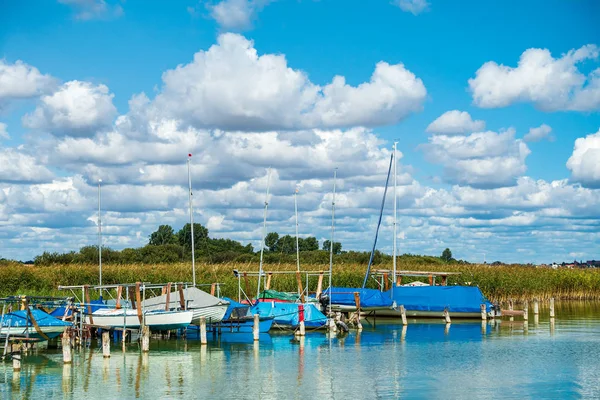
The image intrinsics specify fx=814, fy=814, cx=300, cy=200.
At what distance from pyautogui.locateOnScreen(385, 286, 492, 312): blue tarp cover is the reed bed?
790 cm

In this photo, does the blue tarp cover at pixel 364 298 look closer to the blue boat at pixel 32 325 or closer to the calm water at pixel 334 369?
the calm water at pixel 334 369

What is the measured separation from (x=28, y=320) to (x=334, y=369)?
14.6 metres

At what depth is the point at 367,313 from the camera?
5669 centimetres

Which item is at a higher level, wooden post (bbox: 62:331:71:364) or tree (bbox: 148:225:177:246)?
tree (bbox: 148:225:177:246)

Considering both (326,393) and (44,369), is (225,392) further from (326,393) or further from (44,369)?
(44,369)

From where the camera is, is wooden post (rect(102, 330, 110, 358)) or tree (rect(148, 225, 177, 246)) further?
tree (rect(148, 225, 177, 246))

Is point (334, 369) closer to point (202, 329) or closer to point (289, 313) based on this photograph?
point (202, 329)

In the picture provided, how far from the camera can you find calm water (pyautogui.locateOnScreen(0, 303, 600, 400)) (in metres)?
28.5

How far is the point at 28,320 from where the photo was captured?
3738cm

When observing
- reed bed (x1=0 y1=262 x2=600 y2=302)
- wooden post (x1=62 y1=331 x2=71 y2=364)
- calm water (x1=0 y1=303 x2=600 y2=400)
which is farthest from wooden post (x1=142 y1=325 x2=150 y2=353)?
reed bed (x1=0 y1=262 x2=600 y2=302)

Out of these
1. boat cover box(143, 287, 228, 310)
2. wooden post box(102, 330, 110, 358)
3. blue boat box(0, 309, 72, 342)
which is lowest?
wooden post box(102, 330, 110, 358)

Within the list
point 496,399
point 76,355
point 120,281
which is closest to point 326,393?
point 496,399

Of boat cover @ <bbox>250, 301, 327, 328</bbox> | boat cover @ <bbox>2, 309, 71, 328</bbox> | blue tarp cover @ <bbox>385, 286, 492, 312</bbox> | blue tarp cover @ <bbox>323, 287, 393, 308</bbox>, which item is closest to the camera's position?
boat cover @ <bbox>2, 309, 71, 328</bbox>

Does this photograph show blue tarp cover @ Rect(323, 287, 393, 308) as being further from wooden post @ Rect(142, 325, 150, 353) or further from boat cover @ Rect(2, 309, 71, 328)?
boat cover @ Rect(2, 309, 71, 328)
